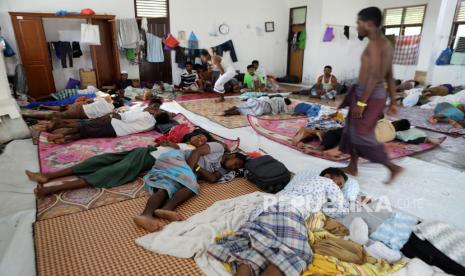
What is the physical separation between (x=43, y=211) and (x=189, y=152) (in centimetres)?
118

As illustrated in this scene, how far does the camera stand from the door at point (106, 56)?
7109mm

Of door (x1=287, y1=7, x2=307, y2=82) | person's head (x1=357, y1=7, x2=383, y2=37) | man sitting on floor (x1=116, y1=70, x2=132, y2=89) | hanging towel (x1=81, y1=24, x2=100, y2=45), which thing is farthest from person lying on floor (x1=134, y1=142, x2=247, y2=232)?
door (x1=287, y1=7, x2=307, y2=82)

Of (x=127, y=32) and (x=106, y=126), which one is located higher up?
(x=127, y=32)

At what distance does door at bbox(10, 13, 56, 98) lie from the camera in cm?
615

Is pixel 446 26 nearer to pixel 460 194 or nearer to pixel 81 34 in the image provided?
pixel 460 194

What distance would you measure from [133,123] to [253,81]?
4.13m

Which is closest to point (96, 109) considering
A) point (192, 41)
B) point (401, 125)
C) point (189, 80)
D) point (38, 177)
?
point (38, 177)

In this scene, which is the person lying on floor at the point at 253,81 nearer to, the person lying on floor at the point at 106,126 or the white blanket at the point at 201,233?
the person lying on floor at the point at 106,126

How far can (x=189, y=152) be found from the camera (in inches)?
105

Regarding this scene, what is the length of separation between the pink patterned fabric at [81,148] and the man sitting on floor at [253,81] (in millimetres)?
3832

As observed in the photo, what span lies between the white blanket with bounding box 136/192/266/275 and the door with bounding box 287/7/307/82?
26.8ft

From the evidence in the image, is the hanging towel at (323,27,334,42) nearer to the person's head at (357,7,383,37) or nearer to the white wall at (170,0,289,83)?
the white wall at (170,0,289,83)

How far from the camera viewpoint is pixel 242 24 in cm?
900

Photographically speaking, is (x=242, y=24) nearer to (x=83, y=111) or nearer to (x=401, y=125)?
(x=83, y=111)
